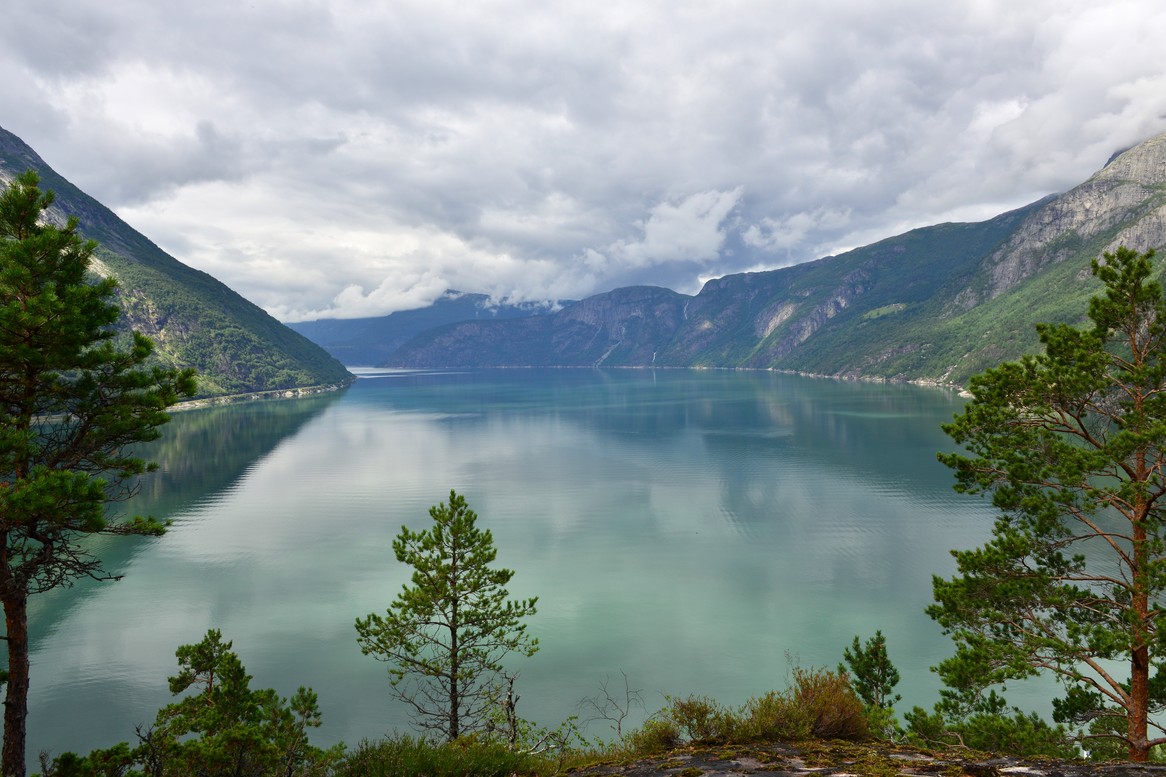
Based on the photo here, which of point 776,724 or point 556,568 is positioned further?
point 556,568

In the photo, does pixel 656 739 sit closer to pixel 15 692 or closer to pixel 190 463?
pixel 15 692

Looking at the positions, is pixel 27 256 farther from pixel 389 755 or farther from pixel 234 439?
pixel 234 439

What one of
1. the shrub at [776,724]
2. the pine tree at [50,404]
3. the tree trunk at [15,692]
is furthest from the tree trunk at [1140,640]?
the tree trunk at [15,692]

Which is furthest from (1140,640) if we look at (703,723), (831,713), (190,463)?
(190,463)

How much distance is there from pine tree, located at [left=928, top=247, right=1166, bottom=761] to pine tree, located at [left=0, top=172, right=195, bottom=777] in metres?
19.2

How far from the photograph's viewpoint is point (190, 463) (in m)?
97.9

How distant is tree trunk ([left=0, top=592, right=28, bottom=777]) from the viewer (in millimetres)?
10922

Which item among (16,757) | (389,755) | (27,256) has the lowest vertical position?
(16,757)

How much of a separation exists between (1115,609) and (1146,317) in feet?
23.2

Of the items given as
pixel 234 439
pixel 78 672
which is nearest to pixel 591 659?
pixel 78 672

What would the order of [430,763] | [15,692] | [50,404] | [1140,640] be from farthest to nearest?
[50,404]
[1140,640]
[15,692]
[430,763]

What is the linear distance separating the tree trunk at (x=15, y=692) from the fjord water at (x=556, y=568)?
17.5 meters

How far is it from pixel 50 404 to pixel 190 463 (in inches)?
3959

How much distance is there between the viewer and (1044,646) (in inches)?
519
